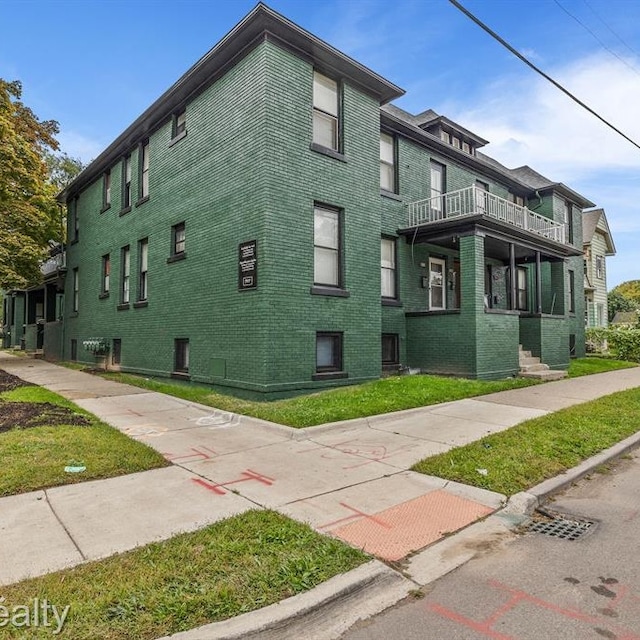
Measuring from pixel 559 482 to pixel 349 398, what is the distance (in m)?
4.69

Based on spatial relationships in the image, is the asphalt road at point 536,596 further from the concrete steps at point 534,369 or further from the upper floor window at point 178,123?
the upper floor window at point 178,123

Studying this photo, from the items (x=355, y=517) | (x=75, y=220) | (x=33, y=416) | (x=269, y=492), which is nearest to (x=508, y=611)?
(x=355, y=517)

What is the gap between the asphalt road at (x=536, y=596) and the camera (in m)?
2.81

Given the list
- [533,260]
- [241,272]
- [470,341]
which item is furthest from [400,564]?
[533,260]

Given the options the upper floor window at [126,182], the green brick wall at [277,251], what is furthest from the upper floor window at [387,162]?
the upper floor window at [126,182]

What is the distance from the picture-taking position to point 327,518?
4262 millimetres

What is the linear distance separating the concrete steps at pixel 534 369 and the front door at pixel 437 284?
9.31ft

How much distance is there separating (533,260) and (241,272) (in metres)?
12.6

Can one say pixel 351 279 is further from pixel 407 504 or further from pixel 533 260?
pixel 533 260

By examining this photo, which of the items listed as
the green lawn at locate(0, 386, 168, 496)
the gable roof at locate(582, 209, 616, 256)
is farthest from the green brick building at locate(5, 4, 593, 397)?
the gable roof at locate(582, 209, 616, 256)

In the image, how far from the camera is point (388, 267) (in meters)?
13.9

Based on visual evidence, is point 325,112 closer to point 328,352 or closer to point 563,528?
point 328,352

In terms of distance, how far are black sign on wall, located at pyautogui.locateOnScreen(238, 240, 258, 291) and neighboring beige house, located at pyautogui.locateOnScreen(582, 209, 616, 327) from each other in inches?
1079

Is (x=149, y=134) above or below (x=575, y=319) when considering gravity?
above
